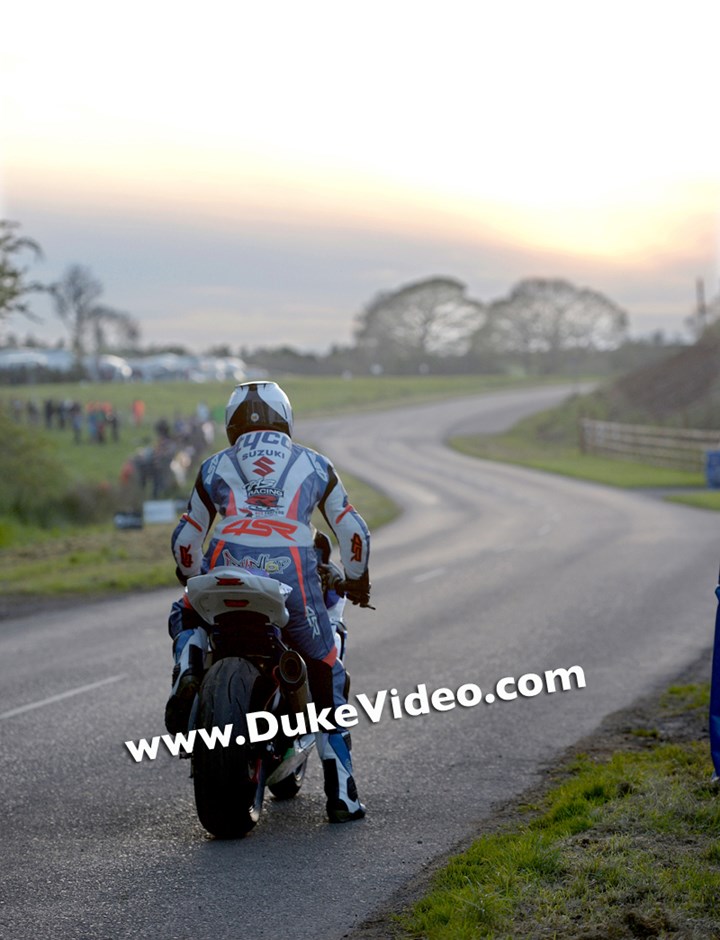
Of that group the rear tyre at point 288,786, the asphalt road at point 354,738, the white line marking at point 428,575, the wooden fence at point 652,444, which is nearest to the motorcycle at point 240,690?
the asphalt road at point 354,738

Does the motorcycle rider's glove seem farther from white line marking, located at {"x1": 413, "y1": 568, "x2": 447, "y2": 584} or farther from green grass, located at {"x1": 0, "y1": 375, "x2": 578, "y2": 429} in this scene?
green grass, located at {"x1": 0, "y1": 375, "x2": 578, "y2": 429}

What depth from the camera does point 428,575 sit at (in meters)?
19.1

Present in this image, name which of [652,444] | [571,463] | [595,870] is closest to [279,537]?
[595,870]

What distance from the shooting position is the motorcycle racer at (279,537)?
20.8ft

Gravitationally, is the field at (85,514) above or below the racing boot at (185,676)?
below

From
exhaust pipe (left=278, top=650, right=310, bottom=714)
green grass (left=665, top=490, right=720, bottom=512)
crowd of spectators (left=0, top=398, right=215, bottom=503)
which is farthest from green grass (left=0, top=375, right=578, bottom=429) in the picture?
exhaust pipe (left=278, top=650, right=310, bottom=714)

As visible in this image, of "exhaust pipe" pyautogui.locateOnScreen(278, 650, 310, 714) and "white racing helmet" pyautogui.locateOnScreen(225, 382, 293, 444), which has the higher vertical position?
"white racing helmet" pyautogui.locateOnScreen(225, 382, 293, 444)

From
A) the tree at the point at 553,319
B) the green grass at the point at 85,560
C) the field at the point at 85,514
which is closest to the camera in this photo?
the green grass at the point at 85,560

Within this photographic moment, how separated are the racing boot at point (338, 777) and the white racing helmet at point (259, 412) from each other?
150cm

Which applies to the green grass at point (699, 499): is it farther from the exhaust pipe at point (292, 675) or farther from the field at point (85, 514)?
the exhaust pipe at point (292, 675)

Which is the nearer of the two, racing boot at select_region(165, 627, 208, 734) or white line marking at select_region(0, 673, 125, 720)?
racing boot at select_region(165, 627, 208, 734)

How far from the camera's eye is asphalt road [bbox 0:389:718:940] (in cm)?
547

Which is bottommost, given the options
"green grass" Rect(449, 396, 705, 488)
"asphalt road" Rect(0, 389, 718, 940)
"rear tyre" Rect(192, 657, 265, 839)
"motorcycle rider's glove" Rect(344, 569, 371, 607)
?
"green grass" Rect(449, 396, 705, 488)

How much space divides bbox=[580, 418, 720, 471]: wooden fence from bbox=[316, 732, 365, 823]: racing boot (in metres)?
37.4
